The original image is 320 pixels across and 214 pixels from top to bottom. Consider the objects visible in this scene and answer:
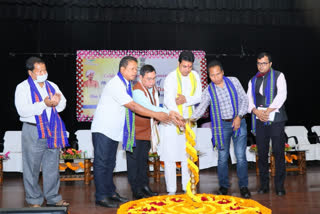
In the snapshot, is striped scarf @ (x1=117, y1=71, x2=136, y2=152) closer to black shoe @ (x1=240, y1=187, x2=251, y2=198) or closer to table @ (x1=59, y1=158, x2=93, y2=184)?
black shoe @ (x1=240, y1=187, x2=251, y2=198)

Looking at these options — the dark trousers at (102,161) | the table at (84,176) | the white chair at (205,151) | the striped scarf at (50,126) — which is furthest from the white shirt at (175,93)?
the white chair at (205,151)

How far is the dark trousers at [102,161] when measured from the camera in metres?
3.79

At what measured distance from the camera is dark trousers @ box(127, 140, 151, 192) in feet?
13.9

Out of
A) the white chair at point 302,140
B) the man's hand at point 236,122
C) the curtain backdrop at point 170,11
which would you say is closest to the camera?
the man's hand at point 236,122

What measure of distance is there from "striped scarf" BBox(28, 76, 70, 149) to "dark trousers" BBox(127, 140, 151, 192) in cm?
82

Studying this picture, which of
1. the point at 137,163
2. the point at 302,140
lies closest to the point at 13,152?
the point at 137,163

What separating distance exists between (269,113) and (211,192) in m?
1.21

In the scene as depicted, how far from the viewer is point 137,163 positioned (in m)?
4.27

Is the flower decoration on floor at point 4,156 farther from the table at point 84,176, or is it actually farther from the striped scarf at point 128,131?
the striped scarf at point 128,131

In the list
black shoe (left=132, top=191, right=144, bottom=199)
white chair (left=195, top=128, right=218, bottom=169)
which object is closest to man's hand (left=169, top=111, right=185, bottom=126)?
black shoe (left=132, top=191, right=144, bottom=199)

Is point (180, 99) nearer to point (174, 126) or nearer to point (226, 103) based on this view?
point (174, 126)

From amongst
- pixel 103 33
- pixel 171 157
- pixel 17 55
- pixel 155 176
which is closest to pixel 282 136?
pixel 171 157

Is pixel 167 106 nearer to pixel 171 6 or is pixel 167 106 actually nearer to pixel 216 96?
pixel 216 96

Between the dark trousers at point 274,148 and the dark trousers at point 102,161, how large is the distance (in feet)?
5.33
